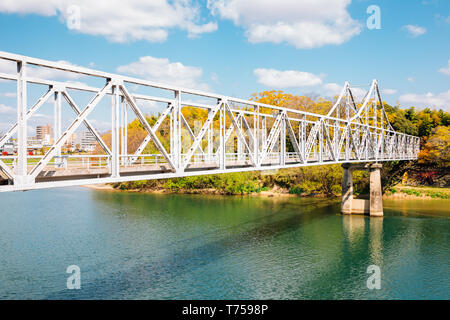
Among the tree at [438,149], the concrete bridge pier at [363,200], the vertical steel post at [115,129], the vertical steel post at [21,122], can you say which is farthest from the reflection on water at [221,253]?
the tree at [438,149]

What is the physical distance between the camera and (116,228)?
29.1 meters

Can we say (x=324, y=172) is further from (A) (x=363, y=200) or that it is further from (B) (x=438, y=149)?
(B) (x=438, y=149)

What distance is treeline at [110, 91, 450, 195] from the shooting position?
48000mm

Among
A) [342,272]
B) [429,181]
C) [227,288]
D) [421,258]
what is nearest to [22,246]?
[227,288]

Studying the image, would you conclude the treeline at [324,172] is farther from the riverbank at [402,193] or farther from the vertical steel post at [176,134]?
the vertical steel post at [176,134]

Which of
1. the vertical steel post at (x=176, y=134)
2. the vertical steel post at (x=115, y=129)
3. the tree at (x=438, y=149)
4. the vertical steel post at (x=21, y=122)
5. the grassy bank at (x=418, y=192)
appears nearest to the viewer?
the vertical steel post at (x=21, y=122)

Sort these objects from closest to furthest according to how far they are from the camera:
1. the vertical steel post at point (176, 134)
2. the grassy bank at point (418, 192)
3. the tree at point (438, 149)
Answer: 1. the vertical steel post at point (176, 134)
2. the grassy bank at point (418, 192)
3. the tree at point (438, 149)

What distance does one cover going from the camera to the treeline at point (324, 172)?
48000 mm

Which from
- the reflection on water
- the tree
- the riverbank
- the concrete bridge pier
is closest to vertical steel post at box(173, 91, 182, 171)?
the reflection on water

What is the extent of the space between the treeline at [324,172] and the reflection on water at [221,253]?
9.99 m

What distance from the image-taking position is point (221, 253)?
73.2 feet

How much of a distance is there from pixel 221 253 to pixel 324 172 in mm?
28106

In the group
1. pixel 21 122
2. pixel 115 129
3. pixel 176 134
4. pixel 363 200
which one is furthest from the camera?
pixel 363 200

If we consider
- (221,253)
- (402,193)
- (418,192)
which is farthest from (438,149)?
(221,253)
